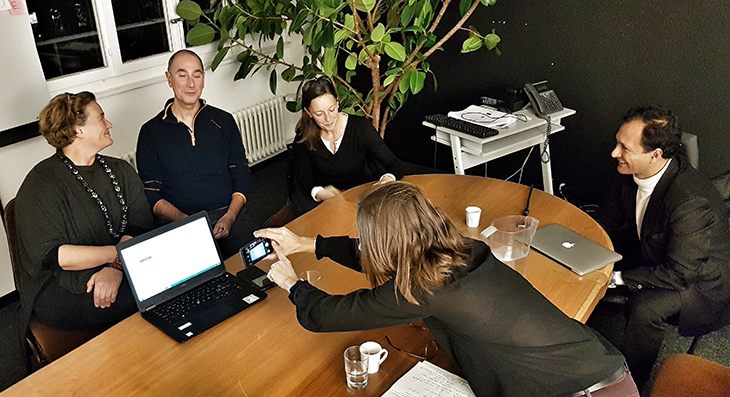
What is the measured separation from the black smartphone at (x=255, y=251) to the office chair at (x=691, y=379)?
3.96 ft

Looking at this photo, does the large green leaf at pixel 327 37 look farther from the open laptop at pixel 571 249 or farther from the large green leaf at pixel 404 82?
the open laptop at pixel 571 249

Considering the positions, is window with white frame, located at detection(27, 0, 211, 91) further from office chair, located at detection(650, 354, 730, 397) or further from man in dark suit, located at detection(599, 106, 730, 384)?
office chair, located at detection(650, 354, 730, 397)

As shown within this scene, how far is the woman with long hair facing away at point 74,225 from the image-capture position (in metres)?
1.95

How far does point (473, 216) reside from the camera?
2158mm

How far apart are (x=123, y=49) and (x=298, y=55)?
1.46m

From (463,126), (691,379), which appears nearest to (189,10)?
(463,126)

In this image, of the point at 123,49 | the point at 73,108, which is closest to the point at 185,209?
the point at 73,108

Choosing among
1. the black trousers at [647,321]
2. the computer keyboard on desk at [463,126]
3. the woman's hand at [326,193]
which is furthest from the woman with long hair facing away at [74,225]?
the black trousers at [647,321]

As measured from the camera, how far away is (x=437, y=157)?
436 cm

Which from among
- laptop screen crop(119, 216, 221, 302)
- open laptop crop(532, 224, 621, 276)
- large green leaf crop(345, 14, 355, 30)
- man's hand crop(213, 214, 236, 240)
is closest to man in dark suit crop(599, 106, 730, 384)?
open laptop crop(532, 224, 621, 276)

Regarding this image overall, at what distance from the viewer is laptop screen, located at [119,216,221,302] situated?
1618mm

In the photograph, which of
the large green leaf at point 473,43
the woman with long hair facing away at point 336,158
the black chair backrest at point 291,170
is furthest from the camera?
the large green leaf at point 473,43

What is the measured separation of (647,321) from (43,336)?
2146 mm

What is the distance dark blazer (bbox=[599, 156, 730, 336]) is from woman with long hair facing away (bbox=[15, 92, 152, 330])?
191 centimetres
